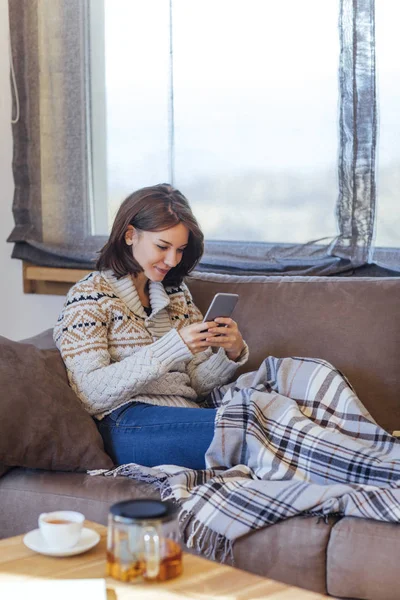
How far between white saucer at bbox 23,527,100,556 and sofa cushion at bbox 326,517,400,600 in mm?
522

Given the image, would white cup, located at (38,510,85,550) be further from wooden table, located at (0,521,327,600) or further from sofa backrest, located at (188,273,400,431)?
sofa backrest, located at (188,273,400,431)

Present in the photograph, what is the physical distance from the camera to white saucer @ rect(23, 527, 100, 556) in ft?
4.15

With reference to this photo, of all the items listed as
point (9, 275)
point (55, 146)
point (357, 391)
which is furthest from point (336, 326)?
point (9, 275)

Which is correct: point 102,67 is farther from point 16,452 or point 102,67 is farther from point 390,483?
point 390,483

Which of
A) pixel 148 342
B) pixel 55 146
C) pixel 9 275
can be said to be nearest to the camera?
pixel 148 342

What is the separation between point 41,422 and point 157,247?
23.6 inches

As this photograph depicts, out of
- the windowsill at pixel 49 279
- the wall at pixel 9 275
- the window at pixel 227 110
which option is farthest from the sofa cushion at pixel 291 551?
the wall at pixel 9 275

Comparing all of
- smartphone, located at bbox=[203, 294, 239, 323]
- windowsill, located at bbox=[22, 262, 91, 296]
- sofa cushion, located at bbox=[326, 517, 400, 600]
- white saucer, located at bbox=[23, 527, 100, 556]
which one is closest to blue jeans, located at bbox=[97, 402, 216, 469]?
smartphone, located at bbox=[203, 294, 239, 323]

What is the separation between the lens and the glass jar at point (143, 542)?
1129mm

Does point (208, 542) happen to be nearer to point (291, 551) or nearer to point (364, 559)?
point (291, 551)

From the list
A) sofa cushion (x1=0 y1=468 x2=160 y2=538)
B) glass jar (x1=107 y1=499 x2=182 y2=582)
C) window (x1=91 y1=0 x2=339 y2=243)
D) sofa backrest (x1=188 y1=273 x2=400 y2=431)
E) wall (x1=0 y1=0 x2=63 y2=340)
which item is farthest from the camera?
wall (x1=0 y1=0 x2=63 y2=340)

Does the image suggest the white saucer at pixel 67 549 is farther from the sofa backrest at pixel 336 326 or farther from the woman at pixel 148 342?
the sofa backrest at pixel 336 326

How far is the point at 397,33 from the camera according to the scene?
2488 mm

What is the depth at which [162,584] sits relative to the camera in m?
1.17
